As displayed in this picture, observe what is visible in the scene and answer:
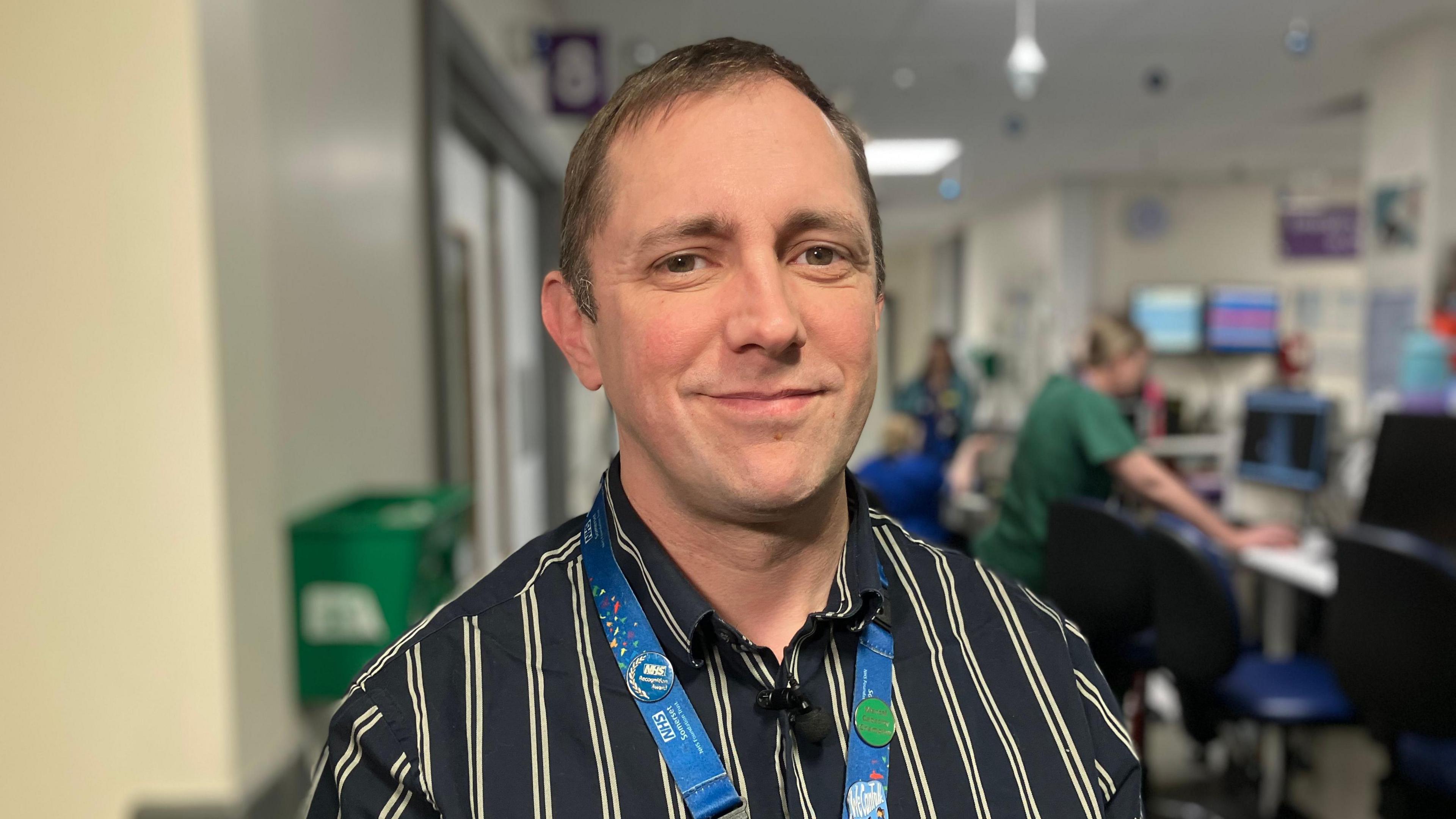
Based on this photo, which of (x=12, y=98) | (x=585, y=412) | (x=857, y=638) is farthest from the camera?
(x=585, y=412)

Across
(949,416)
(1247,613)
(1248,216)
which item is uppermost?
(1248,216)

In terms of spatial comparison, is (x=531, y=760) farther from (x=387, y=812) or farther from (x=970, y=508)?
(x=970, y=508)

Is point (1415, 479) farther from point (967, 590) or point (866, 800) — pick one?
point (866, 800)

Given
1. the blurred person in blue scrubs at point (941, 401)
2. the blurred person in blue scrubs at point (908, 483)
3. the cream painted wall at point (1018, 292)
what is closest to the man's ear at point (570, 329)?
the blurred person in blue scrubs at point (908, 483)

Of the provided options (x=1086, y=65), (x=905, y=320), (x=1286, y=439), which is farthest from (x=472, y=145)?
(x=905, y=320)

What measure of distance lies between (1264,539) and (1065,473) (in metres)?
0.89

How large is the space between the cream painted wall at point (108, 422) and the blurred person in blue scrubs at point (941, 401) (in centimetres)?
585

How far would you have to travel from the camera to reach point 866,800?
0.79 m

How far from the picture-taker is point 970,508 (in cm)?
480

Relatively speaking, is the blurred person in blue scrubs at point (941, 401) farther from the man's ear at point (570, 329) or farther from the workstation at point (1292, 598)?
the man's ear at point (570, 329)

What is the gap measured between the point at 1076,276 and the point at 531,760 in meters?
8.88

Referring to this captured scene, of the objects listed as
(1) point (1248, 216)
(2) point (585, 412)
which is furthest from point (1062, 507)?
(1) point (1248, 216)

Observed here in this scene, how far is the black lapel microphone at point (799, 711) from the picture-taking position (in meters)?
0.80

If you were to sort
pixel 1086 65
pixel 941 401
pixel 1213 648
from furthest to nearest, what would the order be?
pixel 941 401
pixel 1086 65
pixel 1213 648
